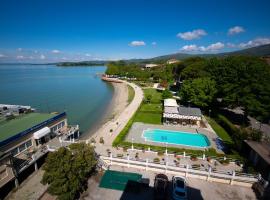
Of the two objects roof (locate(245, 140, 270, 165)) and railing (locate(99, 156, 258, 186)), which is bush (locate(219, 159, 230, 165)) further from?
roof (locate(245, 140, 270, 165))

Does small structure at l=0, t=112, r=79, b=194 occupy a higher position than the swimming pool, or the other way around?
small structure at l=0, t=112, r=79, b=194

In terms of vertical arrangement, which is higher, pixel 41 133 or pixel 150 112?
pixel 41 133

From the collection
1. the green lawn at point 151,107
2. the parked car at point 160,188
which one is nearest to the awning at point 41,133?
the parked car at point 160,188

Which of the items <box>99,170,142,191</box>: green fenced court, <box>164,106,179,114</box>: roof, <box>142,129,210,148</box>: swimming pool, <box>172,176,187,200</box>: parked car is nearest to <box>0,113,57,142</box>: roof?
<box>99,170,142,191</box>: green fenced court

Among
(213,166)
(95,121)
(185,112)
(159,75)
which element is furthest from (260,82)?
(159,75)

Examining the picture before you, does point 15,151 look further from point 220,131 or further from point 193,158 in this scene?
point 220,131

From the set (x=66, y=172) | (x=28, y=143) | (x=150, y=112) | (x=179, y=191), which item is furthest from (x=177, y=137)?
(x=28, y=143)
